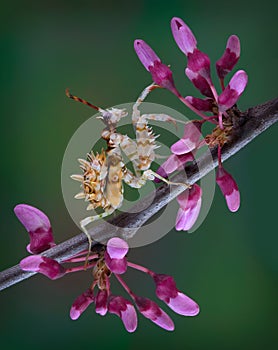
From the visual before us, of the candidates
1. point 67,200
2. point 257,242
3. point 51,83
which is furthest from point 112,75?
point 67,200

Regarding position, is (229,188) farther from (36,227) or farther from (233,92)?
(36,227)

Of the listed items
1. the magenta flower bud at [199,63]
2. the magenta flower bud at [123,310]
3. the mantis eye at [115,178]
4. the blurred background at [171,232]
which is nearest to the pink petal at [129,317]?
the magenta flower bud at [123,310]

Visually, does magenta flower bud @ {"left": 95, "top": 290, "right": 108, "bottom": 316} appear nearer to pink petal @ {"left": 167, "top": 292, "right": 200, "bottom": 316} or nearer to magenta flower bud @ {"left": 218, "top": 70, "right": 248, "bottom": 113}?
pink petal @ {"left": 167, "top": 292, "right": 200, "bottom": 316}

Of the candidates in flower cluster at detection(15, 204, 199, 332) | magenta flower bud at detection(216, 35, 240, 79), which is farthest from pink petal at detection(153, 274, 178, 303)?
magenta flower bud at detection(216, 35, 240, 79)

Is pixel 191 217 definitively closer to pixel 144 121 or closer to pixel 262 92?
pixel 144 121

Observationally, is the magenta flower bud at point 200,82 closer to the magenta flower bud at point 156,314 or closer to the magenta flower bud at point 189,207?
the magenta flower bud at point 189,207

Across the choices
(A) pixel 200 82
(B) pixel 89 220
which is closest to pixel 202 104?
(A) pixel 200 82
